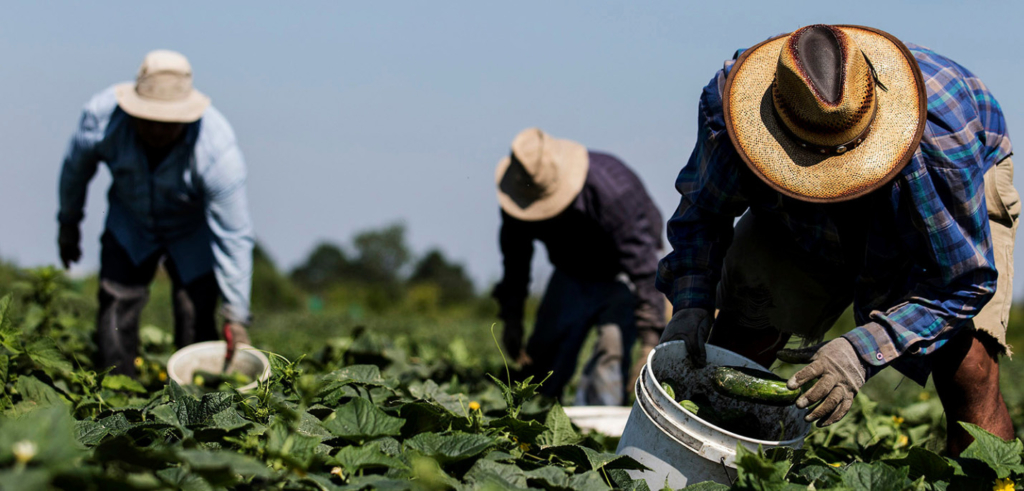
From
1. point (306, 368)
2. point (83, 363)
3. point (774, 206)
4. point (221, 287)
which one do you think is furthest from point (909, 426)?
point (83, 363)

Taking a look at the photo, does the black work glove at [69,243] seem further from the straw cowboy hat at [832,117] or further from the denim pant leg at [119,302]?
the straw cowboy hat at [832,117]

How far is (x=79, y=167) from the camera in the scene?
450 centimetres

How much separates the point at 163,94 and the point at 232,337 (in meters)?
1.17

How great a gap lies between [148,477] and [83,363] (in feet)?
9.51

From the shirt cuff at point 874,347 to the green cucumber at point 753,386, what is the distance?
188 millimetres

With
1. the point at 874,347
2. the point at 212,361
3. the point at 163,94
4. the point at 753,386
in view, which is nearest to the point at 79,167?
the point at 163,94

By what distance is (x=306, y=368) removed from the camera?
4.38 meters

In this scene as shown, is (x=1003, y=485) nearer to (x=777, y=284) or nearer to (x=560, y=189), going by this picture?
(x=777, y=284)

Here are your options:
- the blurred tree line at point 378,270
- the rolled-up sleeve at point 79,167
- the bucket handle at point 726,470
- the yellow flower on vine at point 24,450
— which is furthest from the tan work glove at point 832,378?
the blurred tree line at point 378,270

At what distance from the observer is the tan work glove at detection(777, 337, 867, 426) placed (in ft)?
7.86

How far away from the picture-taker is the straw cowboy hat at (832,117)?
229cm

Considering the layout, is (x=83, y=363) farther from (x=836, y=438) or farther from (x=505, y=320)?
(x=836, y=438)

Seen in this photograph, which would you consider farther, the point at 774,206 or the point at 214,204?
the point at 214,204

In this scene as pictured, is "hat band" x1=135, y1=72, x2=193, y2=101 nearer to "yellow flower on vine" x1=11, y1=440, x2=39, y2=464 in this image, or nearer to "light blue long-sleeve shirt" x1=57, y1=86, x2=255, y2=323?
"light blue long-sleeve shirt" x1=57, y1=86, x2=255, y2=323
